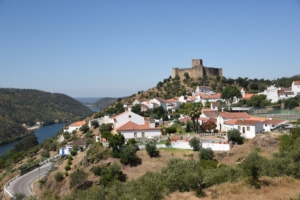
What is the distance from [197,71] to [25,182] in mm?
59137

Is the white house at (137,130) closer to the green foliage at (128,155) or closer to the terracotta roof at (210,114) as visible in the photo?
the green foliage at (128,155)

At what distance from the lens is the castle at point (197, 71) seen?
271 feet

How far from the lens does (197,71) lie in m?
82.6

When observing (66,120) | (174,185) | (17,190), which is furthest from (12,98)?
(174,185)

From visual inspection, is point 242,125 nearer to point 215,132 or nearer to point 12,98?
point 215,132

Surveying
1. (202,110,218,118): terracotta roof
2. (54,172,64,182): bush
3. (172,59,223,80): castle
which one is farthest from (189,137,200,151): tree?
(172,59,223,80): castle

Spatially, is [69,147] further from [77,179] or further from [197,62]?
[197,62]

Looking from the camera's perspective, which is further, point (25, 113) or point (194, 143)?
point (25, 113)

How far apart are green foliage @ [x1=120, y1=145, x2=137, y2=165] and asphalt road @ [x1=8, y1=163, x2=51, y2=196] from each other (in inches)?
449

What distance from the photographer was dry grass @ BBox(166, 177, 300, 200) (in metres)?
14.0

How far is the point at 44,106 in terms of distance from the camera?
557 feet

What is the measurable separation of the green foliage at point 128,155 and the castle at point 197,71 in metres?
56.0

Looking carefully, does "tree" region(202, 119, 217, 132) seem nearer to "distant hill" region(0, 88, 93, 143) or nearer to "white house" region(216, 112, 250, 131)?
"white house" region(216, 112, 250, 131)

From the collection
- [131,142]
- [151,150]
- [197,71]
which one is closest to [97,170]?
[131,142]
